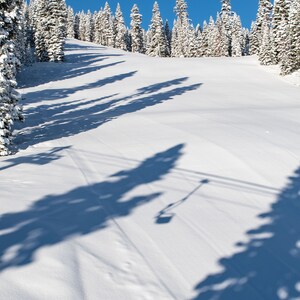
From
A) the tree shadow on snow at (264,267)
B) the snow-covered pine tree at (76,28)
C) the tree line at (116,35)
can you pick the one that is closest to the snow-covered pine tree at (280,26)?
the tree line at (116,35)

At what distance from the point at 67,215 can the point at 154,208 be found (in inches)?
74.7

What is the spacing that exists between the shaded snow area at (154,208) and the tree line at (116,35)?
A: 3197 mm

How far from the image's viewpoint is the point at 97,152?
13000mm

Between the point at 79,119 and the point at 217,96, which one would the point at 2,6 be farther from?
the point at 217,96

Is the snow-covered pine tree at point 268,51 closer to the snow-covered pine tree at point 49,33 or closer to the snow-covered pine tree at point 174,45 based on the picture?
the snow-covered pine tree at point 49,33

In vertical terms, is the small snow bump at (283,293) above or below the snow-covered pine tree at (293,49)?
below

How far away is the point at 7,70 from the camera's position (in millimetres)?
13867

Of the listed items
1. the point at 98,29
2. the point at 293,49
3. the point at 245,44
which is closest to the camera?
the point at 293,49

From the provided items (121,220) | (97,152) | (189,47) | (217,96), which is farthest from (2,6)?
(189,47)

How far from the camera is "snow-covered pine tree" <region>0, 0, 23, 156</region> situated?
1359cm

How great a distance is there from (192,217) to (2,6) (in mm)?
11490

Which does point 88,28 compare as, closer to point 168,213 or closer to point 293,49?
point 293,49

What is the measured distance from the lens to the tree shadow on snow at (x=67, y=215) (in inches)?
233

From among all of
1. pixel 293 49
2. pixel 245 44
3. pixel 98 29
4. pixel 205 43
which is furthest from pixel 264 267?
pixel 245 44
